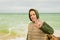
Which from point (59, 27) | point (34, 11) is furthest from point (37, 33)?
point (59, 27)

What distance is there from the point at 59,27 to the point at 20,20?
106 cm

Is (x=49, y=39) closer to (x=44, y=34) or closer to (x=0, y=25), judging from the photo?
(x=44, y=34)

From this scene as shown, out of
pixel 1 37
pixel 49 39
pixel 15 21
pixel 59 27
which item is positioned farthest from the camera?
pixel 15 21

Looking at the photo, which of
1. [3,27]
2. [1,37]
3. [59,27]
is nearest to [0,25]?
[3,27]

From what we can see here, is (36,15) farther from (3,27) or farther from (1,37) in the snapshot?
(3,27)

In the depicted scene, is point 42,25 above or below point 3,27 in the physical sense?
above

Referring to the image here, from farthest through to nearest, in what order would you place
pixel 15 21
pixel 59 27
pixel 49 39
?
1. pixel 15 21
2. pixel 59 27
3. pixel 49 39

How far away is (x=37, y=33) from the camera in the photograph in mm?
2373

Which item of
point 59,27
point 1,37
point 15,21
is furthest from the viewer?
point 15,21

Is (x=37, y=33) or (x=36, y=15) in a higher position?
(x=36, y=15)

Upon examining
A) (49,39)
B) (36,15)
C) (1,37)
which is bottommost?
(1,37)

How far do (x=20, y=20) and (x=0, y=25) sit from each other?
0.56m

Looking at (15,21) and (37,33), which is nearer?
(37,33)

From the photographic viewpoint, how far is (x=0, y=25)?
5527mm
